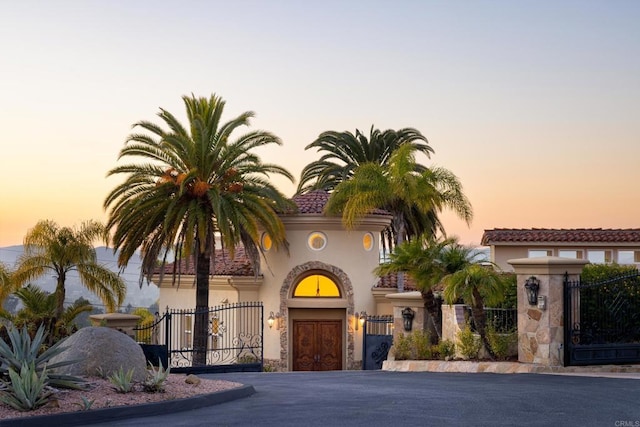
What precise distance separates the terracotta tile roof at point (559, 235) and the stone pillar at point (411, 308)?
21938 mm

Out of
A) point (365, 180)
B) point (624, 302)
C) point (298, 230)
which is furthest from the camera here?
point (365, 180)

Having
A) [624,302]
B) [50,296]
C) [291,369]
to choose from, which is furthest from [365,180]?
[624,302]

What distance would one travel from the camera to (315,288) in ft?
130

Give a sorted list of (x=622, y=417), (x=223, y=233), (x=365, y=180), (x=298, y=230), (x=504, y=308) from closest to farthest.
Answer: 1. (x=622, y=417)
2. (x=504, y=308)
3. (x=223, y=233)
4. (x=298, y=230)
5. (x=365, y=180)

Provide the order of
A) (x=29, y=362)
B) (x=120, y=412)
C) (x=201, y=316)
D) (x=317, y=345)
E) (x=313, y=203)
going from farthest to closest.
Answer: (x=313, y=203) → (x=317, y=345) → (x=201, y=316) → (x=29, y=362) → (x=120, y=412)

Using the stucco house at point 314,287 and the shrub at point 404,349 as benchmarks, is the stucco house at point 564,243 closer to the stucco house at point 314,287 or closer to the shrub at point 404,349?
the stucco house at point 314,287

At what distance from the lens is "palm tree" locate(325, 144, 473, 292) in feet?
134

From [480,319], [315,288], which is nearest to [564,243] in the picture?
[315,288]

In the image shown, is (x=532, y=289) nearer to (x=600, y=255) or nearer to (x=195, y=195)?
(x=195, y=195)

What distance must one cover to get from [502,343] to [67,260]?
22.2 meters

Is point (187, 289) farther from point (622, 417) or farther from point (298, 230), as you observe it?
point (622, 417)

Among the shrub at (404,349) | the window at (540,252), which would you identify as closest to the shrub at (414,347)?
the shrub at (404,349)

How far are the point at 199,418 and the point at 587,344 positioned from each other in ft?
38.6

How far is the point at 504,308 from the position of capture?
25703 mm
